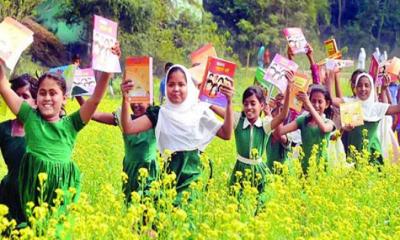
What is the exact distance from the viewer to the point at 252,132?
277 inches

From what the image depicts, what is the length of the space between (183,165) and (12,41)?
1.68 m

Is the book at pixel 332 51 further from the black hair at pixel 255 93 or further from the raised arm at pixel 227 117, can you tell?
the raised arm at pixel 227 117

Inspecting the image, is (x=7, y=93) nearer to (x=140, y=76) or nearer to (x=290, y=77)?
(x=140, y=76)

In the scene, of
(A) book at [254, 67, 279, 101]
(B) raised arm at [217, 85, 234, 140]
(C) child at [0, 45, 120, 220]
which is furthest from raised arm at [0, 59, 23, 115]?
(A) book at [254, 67, 279, 101]

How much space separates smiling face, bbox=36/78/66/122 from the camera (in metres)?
5.27

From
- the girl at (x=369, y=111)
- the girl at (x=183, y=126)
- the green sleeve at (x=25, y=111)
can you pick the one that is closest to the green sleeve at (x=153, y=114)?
the girl at (x=183, y=126)

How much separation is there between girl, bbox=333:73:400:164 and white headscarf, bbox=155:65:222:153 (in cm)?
274

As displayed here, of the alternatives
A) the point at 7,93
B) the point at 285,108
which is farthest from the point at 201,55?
the point at 7,93

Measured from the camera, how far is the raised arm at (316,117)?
7.55 metres

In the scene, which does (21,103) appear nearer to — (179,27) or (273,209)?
(273,209)

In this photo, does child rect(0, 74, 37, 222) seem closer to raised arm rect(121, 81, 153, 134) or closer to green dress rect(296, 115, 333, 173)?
raised arm rect(121, 81, 153, 134)

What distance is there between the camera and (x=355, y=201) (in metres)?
6.17

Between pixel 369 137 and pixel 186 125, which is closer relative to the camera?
pixel 186 125

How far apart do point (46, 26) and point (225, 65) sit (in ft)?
87.1
